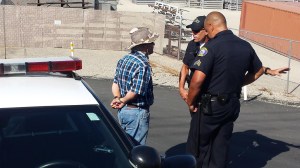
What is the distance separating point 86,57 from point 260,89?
25.0 ft

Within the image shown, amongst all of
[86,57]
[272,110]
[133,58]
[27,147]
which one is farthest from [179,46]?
[27,147]

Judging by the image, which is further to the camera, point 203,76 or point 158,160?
point 203,76

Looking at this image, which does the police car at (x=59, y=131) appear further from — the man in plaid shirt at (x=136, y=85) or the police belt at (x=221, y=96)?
the police belt at (x=221, y=96)

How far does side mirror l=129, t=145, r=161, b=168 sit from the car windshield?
0.23m

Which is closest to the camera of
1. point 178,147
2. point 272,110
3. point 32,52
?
point 178,147

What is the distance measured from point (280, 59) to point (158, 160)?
1861 cm

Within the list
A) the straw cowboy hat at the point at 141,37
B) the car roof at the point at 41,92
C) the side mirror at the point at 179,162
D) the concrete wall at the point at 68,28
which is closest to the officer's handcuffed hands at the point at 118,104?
the straw cowboy hat at the point at 141,37

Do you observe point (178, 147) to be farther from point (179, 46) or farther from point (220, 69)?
point (179, 46)

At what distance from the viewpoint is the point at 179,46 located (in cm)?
1936

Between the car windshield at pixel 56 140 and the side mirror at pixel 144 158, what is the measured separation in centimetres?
23

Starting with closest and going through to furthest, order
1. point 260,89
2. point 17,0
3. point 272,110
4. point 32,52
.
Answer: point 272,110
point 260,89
point 32,52
point 17,0

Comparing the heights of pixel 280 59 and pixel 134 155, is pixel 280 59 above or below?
below

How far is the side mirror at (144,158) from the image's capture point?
3.04m

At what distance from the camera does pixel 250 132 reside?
912 centimetres
